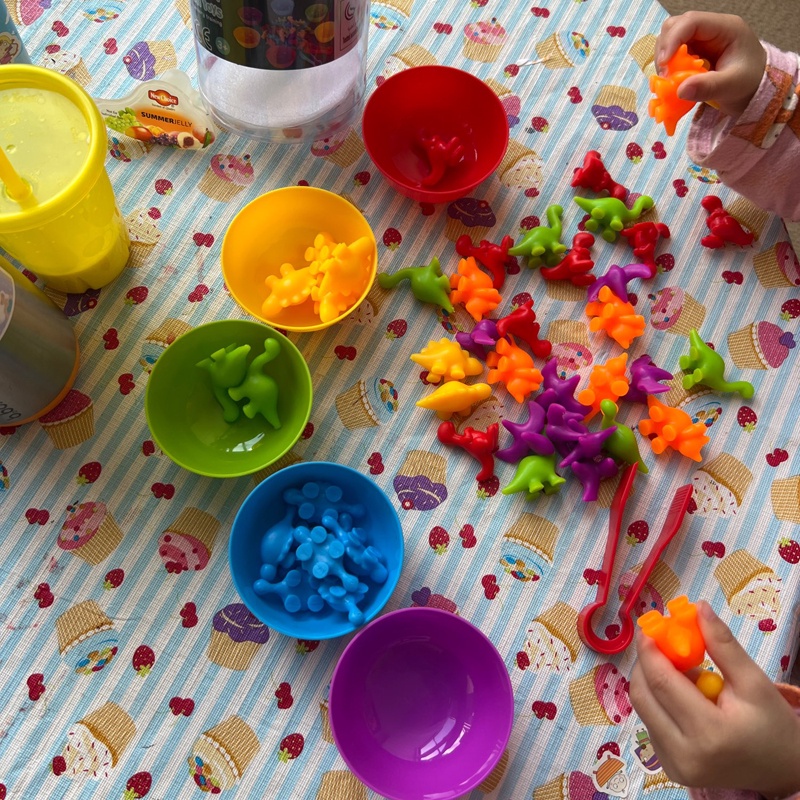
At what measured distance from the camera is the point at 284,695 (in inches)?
26.1

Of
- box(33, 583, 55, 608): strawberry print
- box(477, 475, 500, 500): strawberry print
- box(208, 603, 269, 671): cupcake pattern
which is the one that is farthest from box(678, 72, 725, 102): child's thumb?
box(33, 583, 55, 608): strawberry print

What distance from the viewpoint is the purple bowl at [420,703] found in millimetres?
627

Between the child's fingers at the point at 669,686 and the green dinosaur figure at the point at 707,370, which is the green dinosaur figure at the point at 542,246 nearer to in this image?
the green dinosaur figure at the point at 707,370

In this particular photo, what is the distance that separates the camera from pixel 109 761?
640 millimetres

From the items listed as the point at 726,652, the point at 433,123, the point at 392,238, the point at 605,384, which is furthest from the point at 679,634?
the point at 433,123

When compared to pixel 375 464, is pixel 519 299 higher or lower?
higher

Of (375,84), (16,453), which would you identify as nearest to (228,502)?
(16,453)

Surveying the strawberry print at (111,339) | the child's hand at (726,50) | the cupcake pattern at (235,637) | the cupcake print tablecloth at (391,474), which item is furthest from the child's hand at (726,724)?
the strawberry print at (111,339)

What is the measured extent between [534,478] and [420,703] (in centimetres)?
22

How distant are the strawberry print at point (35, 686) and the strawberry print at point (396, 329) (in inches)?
17.1

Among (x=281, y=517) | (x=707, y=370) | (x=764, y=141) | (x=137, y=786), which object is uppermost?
(x=764, y=141)

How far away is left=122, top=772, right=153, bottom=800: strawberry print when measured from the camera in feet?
2.08

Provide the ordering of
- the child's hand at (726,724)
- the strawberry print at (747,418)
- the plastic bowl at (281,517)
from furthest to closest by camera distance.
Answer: the strawberry print at (747,418) < the plastic bowl at (281,517) < the child's hand at (726,724)

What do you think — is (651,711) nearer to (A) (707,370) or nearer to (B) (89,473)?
(A) (707,370)
